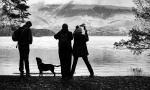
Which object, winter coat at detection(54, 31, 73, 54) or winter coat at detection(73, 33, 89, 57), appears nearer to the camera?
winter coat at detection(54, 31, 73, 54)

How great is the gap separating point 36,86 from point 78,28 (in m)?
3.75

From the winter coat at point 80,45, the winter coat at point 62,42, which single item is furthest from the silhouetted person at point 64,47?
the winter coat at point 80,45

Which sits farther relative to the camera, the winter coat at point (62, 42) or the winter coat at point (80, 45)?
the winter coat at point (80, 45)

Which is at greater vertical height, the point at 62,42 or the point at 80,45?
the point at 62,42

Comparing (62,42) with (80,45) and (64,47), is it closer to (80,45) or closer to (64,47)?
(64,47)

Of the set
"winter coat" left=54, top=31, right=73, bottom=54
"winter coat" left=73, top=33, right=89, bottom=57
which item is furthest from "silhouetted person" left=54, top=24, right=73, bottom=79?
"winter coat" left=73, top=33, right=89, bottom=57

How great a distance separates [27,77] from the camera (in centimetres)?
1469

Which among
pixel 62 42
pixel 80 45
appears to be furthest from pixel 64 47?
pixel 80 45

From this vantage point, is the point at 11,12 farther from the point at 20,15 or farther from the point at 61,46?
the point at 61,46

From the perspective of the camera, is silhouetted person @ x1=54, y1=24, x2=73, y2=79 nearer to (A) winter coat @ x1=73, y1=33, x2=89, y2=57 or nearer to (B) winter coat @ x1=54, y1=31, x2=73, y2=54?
(B) winter coat @ x1=54, y1=31, x2=73, y2=54

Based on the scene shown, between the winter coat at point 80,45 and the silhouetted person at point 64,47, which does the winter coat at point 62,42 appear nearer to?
the silhouetted person at point 64,47

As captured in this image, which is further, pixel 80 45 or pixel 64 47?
pixel 80 45

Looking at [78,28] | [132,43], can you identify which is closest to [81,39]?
[78,28]

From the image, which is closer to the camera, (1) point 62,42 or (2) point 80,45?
(1) point 62,42
